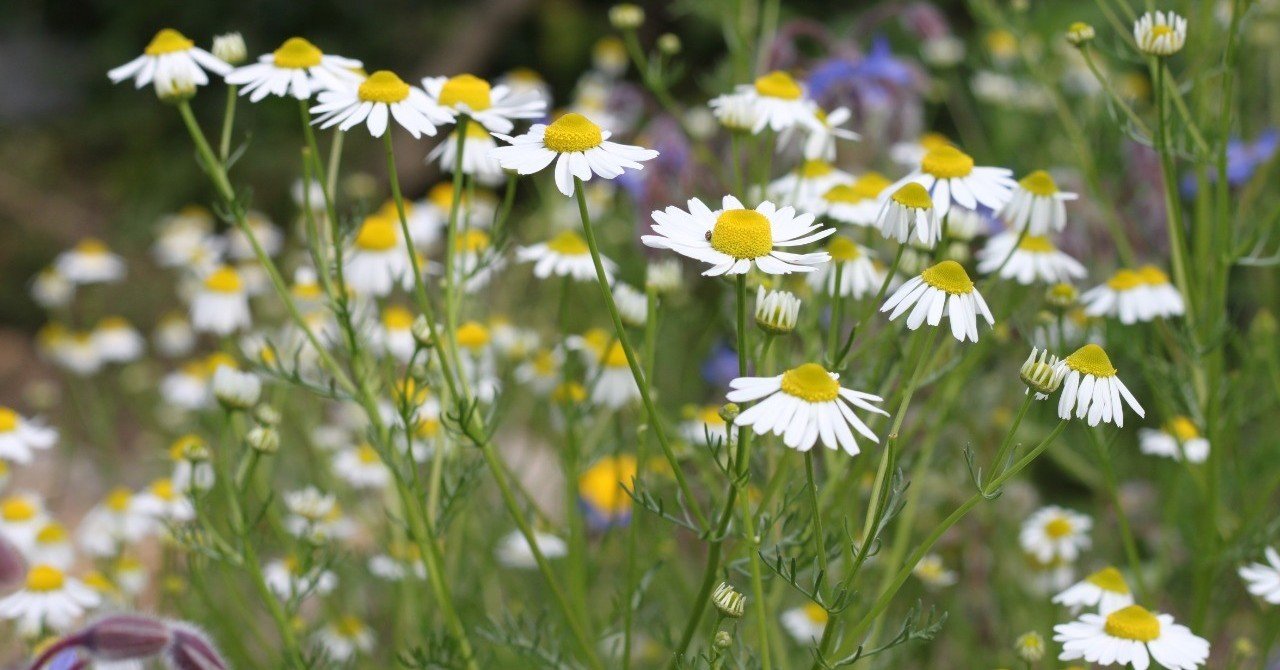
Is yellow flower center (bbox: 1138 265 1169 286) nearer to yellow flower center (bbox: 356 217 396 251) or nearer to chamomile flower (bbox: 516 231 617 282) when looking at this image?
chamomile flower (bbox: 516 231 617 282)

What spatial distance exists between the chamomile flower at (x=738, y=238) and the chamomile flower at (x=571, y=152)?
0.21 ft

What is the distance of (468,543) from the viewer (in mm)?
1911

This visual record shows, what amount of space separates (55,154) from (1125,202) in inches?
151

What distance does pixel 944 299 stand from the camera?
1.03 m

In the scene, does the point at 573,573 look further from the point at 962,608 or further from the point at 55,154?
the point at 55,154

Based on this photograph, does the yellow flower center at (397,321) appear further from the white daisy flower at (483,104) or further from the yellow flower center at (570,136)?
the yellow flower center at (570,136)

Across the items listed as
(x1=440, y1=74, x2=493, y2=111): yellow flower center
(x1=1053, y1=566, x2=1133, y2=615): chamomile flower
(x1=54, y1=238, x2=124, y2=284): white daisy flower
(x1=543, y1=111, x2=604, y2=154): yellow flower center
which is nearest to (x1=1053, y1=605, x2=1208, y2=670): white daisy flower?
(x1=1053, y1=566, x2=1133, y2=615): chamomile flower

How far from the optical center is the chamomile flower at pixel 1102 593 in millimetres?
1346

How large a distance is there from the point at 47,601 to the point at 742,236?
3.56 ft

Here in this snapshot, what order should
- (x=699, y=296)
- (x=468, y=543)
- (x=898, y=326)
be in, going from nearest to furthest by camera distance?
(x=898, y=326) < (x=468, y=543) < (x=699, y=296)

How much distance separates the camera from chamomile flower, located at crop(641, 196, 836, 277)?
98 cm

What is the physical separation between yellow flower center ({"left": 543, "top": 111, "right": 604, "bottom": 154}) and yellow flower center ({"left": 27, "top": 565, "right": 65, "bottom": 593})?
3.15 feet

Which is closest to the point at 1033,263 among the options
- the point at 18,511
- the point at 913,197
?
the point at 913,197

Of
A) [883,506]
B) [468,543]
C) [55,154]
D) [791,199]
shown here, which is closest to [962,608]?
[468,543]
